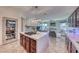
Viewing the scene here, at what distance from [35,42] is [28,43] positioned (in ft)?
0.55

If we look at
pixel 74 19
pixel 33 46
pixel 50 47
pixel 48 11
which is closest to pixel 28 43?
pixel 33 46

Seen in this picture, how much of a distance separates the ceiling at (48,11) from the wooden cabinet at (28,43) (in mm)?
450

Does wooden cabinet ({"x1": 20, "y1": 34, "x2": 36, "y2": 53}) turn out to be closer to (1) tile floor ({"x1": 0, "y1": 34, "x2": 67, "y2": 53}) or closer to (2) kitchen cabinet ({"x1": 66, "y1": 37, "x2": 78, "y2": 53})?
(1) tile floor ({"x1": 0, "y1": 34, "x2": 67, "y2": 53})

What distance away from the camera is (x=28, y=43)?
84.5 inches

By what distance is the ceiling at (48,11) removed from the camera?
1.96m

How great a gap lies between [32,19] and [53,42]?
606 mm

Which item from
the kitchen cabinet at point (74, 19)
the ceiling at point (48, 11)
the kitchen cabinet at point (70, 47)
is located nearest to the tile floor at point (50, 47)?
the kitchen cabinet at point (70, 47)

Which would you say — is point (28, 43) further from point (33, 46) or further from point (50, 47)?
point (50, 47)
